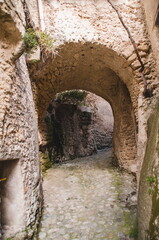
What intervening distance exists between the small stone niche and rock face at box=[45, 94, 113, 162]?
4.90 meters

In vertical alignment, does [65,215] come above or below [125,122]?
below

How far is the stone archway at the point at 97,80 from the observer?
4479 mm

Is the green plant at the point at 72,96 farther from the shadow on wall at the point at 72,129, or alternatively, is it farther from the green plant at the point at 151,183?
the green plant at the point at 151,183

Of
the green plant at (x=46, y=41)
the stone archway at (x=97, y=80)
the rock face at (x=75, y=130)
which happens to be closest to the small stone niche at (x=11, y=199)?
the green plant at (x=46, y=41)

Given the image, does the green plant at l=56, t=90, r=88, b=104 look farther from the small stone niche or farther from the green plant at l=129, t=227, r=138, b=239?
the green plant at l=129, t=227, r=138, b=239

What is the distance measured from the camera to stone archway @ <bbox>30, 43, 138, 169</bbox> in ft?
14.7

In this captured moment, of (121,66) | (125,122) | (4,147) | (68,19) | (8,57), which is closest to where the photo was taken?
(4,147)

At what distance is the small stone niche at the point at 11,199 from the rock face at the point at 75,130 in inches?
193

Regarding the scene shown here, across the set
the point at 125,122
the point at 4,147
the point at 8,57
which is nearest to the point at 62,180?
the point at 125,122

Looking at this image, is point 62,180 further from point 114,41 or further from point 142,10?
point 142,10

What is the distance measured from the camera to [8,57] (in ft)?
7.91

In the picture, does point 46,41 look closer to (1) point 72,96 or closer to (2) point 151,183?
(2) point 151,183

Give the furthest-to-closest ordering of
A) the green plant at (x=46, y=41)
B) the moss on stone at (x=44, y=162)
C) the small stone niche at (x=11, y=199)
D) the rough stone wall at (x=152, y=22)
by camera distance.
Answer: the moss on stone at (x=44, y=162), the green plant at (x=46, y=41), the rough stone wall at (x=152, y=22), the small stone niche at (x=11, y=199)

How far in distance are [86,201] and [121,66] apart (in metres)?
3.22
